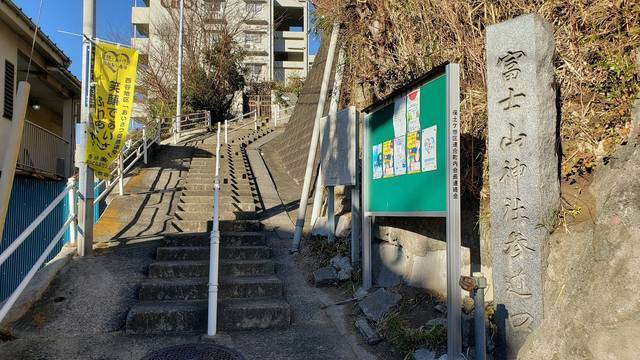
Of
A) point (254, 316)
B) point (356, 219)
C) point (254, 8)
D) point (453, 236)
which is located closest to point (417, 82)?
point (453, 236)

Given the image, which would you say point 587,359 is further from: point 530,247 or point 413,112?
point 413,112

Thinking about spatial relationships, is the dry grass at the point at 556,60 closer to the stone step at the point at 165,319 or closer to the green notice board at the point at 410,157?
the green notice board at the point at 410,157

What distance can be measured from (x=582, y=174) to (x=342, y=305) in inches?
109

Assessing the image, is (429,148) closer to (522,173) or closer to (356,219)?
(522,173)

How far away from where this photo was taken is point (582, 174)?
11.2 feet

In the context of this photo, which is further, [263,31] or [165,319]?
[263,31]

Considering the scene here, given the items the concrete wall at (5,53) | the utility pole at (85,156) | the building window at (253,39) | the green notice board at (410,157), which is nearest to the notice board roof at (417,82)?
the green notice board at (410,157)

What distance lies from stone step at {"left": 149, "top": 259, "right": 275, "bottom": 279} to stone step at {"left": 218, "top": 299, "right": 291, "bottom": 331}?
0.83 m

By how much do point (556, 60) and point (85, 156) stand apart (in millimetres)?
5386

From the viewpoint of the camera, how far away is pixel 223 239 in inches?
246

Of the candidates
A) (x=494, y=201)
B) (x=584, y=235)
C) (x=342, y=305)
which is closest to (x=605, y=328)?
(x=584, y=235)

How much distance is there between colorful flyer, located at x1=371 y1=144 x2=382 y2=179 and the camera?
472 cm

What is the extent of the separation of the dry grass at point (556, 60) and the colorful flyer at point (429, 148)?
760 mm

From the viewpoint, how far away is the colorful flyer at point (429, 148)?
359 cm
